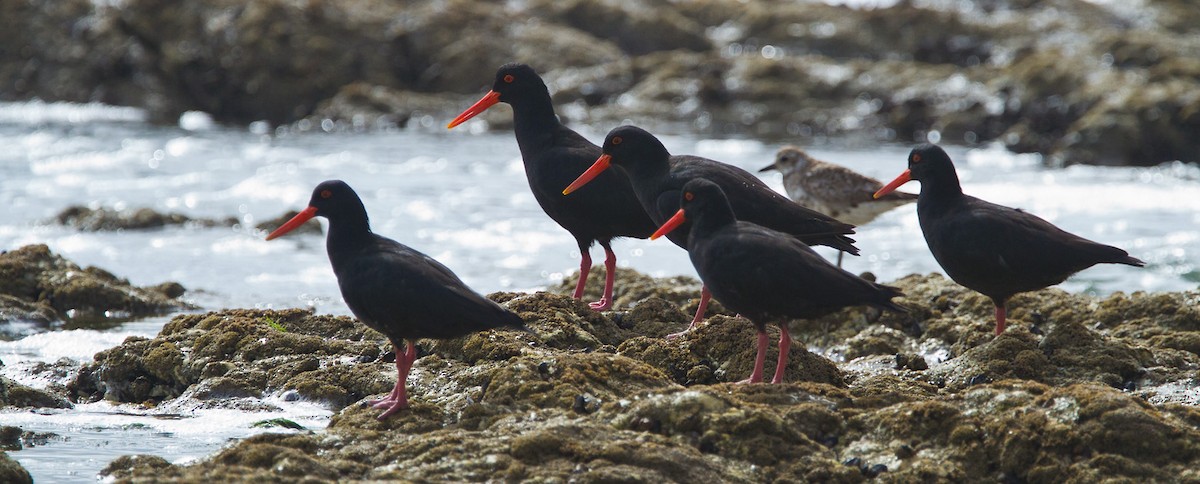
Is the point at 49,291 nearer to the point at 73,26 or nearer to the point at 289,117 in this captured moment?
the point at 289,117

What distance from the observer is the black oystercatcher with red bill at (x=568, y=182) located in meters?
7.56

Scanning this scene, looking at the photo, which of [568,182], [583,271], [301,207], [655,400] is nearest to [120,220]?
[301,207]

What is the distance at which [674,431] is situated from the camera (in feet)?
15.6

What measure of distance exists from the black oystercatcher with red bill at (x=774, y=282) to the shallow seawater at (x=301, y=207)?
1.97 meters

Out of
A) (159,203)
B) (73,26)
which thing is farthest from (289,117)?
(159,203)

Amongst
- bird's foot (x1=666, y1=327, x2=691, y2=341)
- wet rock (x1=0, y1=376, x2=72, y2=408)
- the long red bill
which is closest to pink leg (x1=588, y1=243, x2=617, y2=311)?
bird's foot (x1=666, y1=327, x2=691, y2=341)

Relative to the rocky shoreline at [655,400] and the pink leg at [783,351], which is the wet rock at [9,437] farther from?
the pink leg at [783,351]

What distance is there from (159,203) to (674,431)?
14.0 metres

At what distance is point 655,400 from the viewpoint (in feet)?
16.0

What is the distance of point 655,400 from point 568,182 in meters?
2.91

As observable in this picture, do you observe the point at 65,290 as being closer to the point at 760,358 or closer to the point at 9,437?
the point at 9,437

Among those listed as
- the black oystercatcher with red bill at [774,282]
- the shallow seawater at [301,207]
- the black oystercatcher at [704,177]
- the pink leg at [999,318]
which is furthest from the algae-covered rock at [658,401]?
the black oystercatcher at [704,177]

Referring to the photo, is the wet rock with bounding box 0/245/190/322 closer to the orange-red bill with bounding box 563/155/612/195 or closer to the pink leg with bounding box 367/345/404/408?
the orange-red bill with bounding box 563/155/612/195

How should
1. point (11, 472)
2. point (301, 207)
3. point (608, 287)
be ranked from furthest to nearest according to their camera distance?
point (301, 207)
point (608, 287)
point (11, 472)
